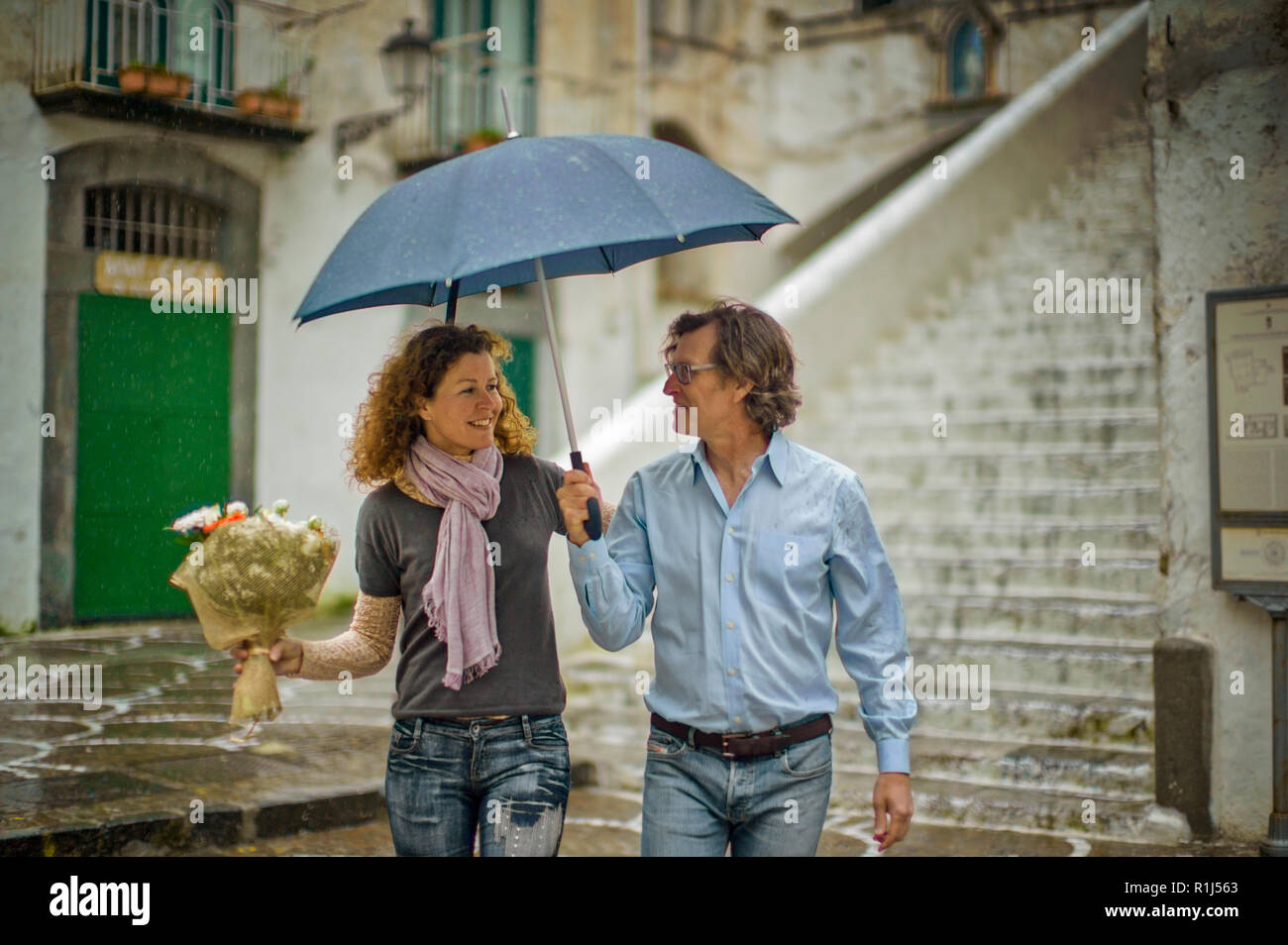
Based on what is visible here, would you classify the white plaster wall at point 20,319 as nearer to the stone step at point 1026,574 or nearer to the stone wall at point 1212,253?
the stone step at point 1026,574

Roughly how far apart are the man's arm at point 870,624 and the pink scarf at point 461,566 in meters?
0.76

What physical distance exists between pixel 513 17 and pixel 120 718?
10.9 metres

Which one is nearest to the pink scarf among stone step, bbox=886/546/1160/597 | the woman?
the woman

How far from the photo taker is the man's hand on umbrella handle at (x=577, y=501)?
9.69 feet

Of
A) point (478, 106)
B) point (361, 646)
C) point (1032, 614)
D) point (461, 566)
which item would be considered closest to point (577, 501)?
point (461, 566)

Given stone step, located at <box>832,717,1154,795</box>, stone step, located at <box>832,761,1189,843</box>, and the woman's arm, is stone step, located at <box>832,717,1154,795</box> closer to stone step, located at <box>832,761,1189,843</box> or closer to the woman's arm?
stone step, located at <box>832,761,1189,843</box>

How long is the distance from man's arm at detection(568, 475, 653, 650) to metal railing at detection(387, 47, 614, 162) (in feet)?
35.6

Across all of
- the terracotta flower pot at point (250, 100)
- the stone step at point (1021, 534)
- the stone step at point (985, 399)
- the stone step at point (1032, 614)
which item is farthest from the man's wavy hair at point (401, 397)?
the terracotta flower pot at point (250, 100)

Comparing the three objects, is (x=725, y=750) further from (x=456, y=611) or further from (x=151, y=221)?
(x=151, y=221)

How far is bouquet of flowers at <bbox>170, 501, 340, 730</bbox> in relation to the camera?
9.87 feet

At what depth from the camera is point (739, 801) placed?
9.75 feet

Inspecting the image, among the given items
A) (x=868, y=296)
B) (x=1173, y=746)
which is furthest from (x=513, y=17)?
(x=1173, y=746)
